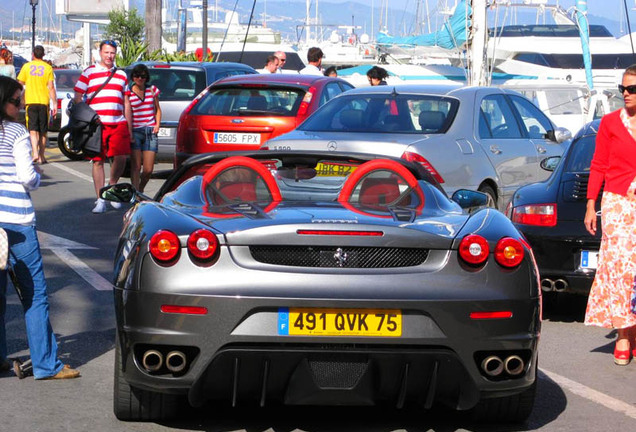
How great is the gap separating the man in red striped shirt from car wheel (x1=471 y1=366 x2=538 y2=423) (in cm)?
900

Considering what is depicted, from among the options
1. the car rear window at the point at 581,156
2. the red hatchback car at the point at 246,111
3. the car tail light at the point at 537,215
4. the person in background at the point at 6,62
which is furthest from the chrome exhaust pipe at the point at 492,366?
the person in background at the point at 6,62

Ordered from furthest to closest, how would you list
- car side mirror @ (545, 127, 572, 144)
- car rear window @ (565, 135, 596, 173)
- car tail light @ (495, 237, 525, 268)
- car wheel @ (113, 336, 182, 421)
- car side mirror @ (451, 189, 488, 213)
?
car side mirror @ (545, 127, 572, 144) → car rear window @ (565, 135, 596, 173) → car side mirror @ (451, 189, 488, 213) → car wheel @ (113, 336, 182, 421) → car tail light @ (495, 237, 525, 268)

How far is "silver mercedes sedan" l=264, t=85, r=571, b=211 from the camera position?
34.3 feet

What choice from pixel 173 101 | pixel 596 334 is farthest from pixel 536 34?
pixel 596 334

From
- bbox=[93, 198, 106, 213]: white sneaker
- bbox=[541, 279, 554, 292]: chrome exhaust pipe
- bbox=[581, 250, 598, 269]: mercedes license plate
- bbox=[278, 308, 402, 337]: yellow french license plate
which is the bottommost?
bbox=[93, 198, 106, 213]: white sneaker

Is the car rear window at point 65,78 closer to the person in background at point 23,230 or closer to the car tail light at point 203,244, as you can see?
the person in background at point 23,230

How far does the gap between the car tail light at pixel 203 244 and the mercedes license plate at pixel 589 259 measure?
12.7 ft

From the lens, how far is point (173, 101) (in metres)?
18.9

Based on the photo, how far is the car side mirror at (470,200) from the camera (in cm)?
627

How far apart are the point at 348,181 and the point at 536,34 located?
4107cm

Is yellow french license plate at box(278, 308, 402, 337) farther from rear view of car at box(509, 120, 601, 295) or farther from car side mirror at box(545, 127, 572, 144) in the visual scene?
car side mirror at box(545, 127, 572, 144)

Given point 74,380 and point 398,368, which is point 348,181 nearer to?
point 398,368

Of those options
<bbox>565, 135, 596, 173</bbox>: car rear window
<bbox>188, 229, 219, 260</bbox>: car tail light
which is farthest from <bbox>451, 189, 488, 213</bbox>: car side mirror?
<bbox>565, 135, 596, 173</bbox>: car rear window

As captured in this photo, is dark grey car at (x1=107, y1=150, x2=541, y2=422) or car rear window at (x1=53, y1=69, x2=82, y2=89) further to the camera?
car rear window at (x1=53, y1=69, x2=82, y2=89)
